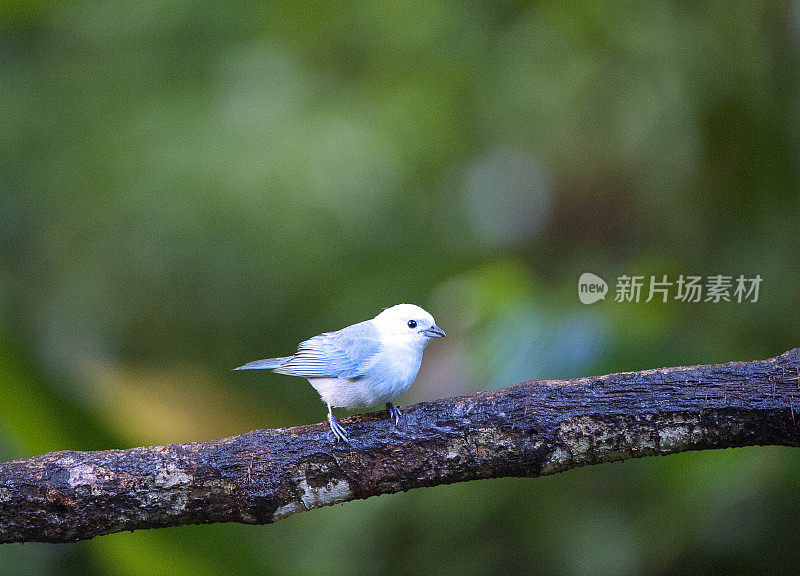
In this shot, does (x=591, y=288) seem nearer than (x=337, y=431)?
No

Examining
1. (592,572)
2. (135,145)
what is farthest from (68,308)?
(592,572)

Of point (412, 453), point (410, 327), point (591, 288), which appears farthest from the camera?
point (591, 288)

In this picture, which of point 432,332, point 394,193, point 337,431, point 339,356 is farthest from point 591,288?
point 337,431

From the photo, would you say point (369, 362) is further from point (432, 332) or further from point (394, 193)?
point (394, 193)

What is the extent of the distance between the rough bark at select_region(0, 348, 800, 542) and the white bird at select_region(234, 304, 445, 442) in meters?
0.11

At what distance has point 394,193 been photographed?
4664 millimetres

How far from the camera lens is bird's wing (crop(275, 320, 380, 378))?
7.83 feet

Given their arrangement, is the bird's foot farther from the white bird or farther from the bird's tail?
the bird's tail

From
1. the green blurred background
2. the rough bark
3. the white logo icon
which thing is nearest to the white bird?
the rough bark

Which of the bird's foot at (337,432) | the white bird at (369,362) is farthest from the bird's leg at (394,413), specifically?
the bird's foot at (337,432)

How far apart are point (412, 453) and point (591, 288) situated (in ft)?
7.15

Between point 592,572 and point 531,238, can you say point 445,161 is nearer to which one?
point 531,238

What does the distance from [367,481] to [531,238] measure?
2594 mm

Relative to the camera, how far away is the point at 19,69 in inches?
187
